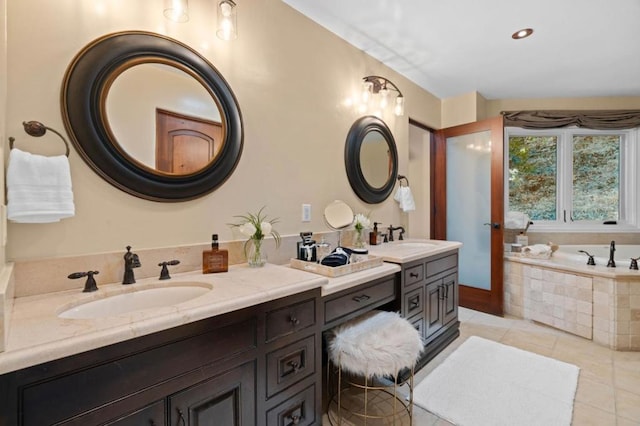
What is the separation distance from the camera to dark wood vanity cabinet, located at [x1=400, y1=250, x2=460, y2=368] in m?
2.05

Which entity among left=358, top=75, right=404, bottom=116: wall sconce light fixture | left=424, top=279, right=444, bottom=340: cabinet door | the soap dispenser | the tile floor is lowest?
the tile floor

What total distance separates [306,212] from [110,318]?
1344mm

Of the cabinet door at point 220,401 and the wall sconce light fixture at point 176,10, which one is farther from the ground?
the wall sconce light fixture at point 176,10

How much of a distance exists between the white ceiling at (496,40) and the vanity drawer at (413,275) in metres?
1.80

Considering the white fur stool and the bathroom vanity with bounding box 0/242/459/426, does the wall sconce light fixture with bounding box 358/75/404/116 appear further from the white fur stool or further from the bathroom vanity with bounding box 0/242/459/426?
the white fur stool

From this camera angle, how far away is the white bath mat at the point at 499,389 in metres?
1.69

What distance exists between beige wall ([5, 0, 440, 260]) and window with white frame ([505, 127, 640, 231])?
2.09 metres

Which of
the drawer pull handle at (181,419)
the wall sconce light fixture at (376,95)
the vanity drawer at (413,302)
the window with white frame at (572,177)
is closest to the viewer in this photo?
the drawer pull handle at (181,419)

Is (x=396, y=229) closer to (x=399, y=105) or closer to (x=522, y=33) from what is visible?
(x=399, y=105)

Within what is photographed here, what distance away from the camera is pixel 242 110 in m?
1.73

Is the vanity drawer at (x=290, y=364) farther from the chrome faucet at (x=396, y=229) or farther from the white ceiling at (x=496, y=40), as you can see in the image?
the white ceiling at (x=496, y=40)

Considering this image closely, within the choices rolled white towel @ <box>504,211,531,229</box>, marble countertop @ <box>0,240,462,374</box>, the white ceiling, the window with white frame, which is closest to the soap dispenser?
marble countertop @ <box>0,240,462,374</box>

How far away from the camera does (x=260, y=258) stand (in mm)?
1652

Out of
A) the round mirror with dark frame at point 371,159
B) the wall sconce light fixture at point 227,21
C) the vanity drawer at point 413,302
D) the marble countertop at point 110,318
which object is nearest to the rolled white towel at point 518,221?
the round mirror with dark frame at point 371,159
